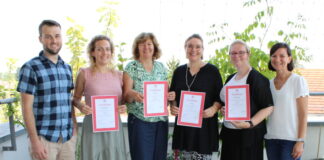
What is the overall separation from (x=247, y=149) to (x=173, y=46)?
2.04 meters

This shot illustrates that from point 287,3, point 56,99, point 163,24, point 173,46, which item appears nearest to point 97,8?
point 163,24

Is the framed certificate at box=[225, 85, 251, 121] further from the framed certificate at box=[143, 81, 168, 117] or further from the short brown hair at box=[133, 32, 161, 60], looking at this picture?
the short brown hair at box=[133, 32, 161, 60]

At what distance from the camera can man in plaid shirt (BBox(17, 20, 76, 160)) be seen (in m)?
1.90

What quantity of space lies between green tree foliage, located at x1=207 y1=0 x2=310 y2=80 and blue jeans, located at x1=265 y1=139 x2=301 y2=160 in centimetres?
82

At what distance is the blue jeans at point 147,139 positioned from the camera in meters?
2.33

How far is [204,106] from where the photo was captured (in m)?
2.29

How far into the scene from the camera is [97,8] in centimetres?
372

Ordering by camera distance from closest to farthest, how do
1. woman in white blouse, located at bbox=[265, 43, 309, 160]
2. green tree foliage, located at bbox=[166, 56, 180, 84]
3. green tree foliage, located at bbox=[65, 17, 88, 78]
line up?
woman in white blouse, located at bbox=[265, 43, 309, 160] → green tree foliage, located at bbox=[166, 56, 180, 84] → green tree foliage, located at bbox=[65, 17, 88, 78]

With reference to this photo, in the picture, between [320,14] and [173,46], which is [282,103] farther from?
[320,14]

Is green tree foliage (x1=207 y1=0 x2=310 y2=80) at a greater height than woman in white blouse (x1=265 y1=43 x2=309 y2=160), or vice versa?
green tree foliage (x1=207 y1=0 x2=310 y2=80)

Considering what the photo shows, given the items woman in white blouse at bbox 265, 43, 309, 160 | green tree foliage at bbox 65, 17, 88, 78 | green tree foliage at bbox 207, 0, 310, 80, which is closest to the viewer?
woman in white blouse at bbox 265, 43, 309, 160

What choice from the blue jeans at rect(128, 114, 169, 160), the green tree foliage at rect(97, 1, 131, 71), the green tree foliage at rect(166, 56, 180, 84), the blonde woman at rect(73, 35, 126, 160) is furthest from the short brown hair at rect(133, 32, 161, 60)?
the green tree foliage at rect(97, 1, 131, 71)

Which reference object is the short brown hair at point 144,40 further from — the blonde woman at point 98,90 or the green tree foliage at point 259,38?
the green tree foliage at point 259,38

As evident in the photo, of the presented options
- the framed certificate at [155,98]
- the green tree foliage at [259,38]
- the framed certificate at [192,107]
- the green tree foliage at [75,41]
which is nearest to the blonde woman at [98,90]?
the framed certificate at [155,98]
